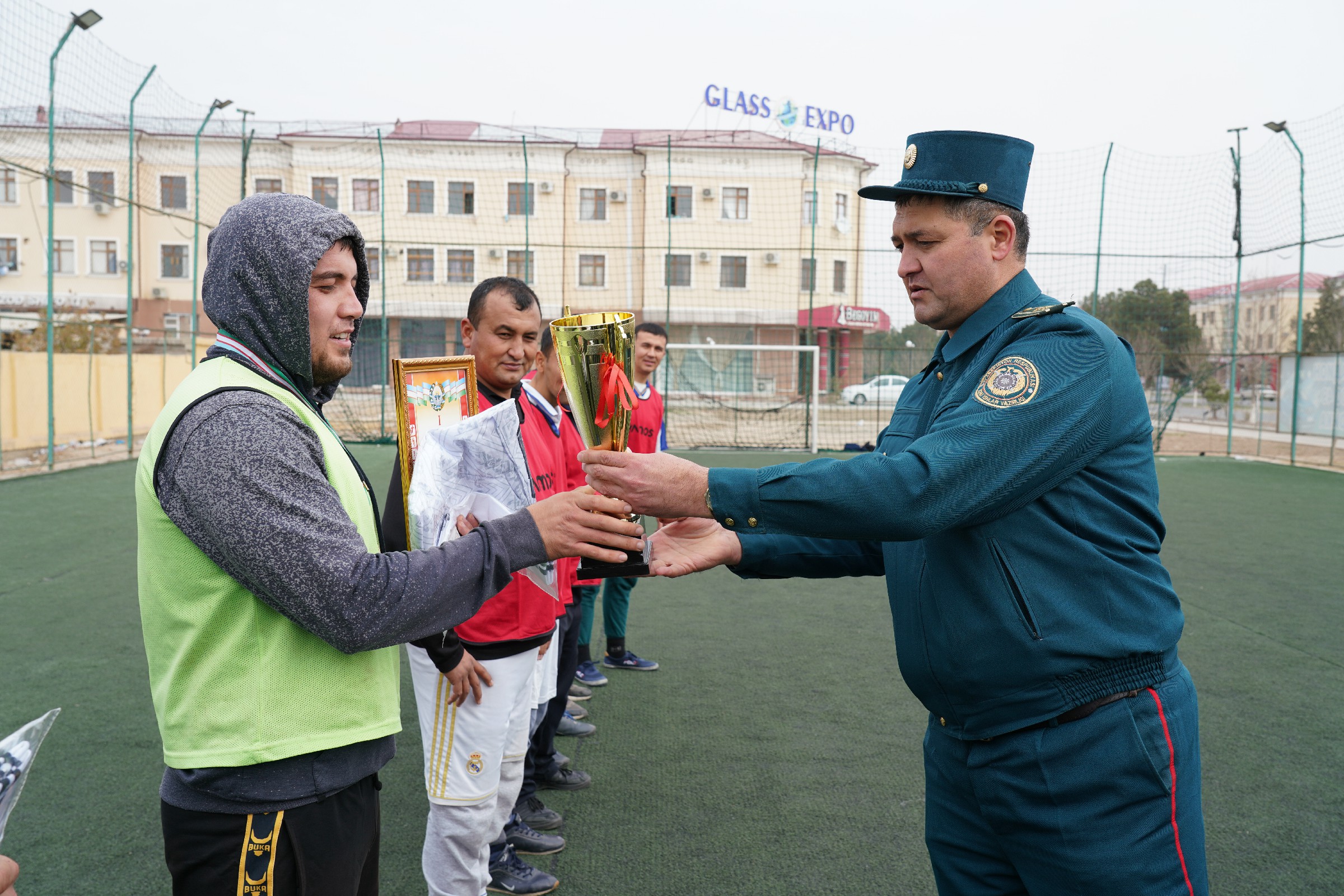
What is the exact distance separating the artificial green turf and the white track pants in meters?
0.38

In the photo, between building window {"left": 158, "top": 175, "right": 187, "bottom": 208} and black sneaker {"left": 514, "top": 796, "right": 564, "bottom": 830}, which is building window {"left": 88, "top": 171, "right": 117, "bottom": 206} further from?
black sneaker {"left": 514, "top": 796, "right": 564, "bottom": 830}

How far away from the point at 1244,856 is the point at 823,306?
15797 mm

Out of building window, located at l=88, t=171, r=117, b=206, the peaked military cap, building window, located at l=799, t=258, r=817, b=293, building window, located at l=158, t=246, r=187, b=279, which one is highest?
building window, located at l=88, t=171, r=117, b=206

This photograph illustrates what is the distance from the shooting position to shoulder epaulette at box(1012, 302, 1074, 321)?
1.75 m

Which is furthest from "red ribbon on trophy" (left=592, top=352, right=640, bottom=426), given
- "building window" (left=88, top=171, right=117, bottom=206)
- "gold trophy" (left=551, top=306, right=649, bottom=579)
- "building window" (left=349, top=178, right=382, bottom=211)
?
"building window" (left=349, top=178, right=382, bottom=211)

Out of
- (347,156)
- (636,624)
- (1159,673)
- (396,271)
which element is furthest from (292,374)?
(347,156)

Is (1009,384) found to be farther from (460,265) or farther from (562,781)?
(460,265)

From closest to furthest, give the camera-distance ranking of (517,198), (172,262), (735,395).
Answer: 1. (735,395)
2. (517,198)
3. (172,262)

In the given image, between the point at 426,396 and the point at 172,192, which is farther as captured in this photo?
the point at 172,192

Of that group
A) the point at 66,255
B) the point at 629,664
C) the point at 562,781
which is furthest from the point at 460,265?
the point at 562,781

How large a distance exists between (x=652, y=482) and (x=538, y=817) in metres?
2.09

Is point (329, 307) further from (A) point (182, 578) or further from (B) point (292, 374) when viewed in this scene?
(A) point (182, 578)

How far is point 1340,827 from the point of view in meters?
3.18

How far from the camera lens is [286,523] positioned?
136 cm
